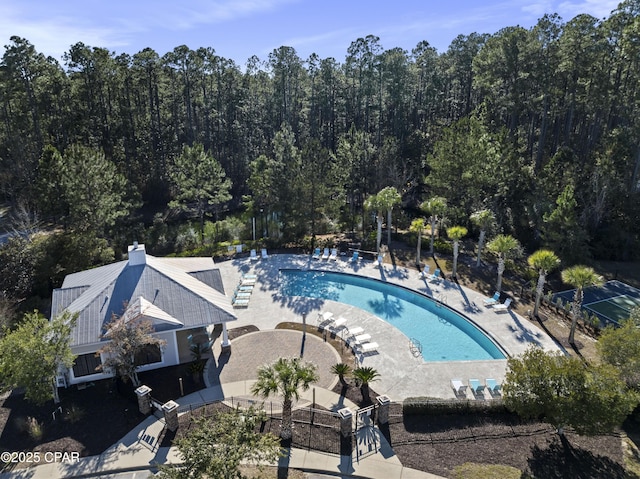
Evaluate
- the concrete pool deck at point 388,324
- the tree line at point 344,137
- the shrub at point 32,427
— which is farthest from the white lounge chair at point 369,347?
the tree line at point 344,137

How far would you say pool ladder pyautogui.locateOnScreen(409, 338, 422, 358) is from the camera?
20.8 metres

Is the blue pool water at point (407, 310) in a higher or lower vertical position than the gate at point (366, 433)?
higher

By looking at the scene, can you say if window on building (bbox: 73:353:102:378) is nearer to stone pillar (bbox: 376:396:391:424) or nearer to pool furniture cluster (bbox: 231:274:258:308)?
pool furniture cluster (bbox: 231:274:258:308)

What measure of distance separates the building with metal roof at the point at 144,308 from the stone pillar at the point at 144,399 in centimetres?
268

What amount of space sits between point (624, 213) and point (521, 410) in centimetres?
2736

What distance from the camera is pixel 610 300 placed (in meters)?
25.8

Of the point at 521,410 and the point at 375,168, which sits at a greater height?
the point at 375,168

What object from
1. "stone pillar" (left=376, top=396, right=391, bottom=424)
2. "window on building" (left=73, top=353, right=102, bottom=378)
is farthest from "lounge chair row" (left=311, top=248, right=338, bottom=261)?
"window on building" (left=73, top=353, right=102, bottom=378)

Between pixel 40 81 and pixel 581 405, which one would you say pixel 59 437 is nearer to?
pixel 581 405

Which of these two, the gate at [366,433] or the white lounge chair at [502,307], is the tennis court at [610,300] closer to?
the white lounge chair at [502,307]

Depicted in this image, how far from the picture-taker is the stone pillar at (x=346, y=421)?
1548 cm

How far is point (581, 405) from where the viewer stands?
13664 mm

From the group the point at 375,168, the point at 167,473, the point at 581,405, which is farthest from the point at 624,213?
the point at 167,473

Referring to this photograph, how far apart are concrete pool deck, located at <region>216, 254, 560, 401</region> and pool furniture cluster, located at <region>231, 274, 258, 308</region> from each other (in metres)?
0.35
